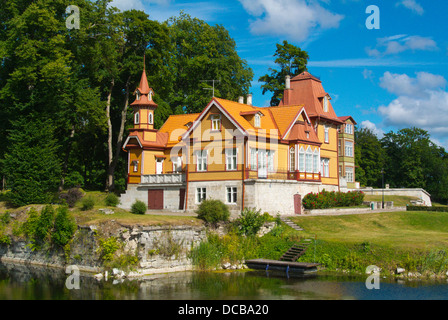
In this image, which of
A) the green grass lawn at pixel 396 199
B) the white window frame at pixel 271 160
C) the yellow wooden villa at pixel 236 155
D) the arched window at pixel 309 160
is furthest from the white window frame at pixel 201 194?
the green grass lawn at pixel 396 199

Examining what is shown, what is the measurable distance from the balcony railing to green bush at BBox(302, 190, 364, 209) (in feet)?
33.5

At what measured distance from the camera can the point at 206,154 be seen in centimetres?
3725

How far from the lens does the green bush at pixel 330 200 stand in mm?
38250

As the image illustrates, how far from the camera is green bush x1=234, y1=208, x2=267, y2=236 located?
102 feet

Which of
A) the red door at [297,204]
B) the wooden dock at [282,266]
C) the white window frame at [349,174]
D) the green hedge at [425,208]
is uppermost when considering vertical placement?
the white window frame at [349,174]

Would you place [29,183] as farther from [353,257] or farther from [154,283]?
[353,257]

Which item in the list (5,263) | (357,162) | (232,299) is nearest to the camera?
(232,299)

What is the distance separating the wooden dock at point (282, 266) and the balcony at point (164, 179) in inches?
492

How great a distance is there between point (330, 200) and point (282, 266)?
13.7 meters

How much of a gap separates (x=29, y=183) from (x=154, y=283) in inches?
654

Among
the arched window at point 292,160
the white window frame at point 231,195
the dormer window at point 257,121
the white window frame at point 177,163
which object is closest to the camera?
the white window frame at point 231,195

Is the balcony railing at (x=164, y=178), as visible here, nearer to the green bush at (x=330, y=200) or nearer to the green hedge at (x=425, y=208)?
the green bush at (x=330, y=200)

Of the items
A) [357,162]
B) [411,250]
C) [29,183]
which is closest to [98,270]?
[29,183]

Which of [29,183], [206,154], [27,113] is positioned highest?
[27,113]
